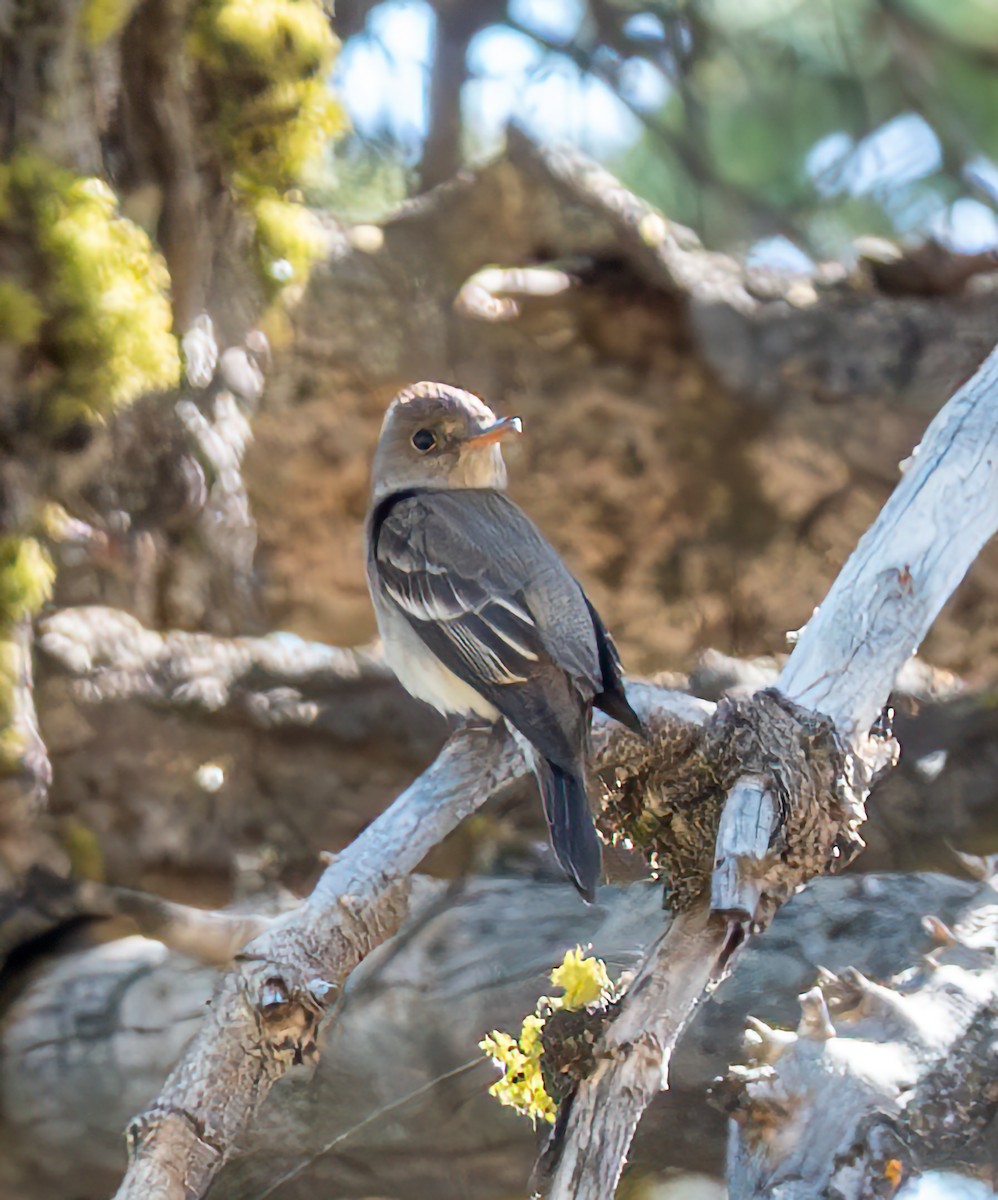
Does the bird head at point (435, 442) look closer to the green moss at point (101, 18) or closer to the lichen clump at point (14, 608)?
the lichen clump at point (14, 608)

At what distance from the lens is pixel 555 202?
5.89 metres

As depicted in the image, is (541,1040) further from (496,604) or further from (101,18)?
(101,18)

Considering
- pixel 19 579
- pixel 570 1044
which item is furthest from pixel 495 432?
pixel 19 579

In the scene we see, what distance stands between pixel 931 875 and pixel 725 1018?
2.48 ft

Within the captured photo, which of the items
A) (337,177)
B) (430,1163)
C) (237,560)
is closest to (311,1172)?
(430,1163)

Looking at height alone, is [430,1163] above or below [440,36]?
below


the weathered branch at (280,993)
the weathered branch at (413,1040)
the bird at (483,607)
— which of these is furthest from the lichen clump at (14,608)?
the weathered branch at (280,993)

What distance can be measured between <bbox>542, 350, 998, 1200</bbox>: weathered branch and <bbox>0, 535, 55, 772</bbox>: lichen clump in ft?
6.55

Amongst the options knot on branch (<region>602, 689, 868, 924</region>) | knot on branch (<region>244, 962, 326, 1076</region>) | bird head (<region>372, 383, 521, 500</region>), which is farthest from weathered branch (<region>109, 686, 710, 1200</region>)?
bird head (<region>372, 383, 521, 500</region>)

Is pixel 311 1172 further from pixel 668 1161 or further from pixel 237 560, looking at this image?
pixel 237 560

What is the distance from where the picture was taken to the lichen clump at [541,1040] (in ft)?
7.50

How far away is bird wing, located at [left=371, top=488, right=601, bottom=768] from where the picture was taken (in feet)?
8.69

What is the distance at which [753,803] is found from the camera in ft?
7.77

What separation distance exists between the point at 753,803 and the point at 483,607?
0.74 metres
